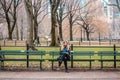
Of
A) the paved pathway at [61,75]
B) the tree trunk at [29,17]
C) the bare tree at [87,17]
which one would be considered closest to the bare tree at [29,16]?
the tree trunk at [29,17]

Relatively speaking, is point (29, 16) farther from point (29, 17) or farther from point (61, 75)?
point (61, 75)

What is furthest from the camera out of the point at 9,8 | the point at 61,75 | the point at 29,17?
the point at 9,8

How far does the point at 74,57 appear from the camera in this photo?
20.6m

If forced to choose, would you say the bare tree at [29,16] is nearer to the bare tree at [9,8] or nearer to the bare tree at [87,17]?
the bare tree at [9,8]

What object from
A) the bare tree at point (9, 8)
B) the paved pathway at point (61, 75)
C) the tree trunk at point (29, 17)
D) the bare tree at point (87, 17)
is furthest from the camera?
the bare tree at point (87, 17)

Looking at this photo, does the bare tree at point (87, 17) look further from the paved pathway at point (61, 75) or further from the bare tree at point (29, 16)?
the paved pathway at point (61, 75)

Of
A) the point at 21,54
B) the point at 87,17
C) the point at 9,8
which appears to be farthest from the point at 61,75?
the point at 87,17

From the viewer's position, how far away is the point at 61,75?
56.1ft

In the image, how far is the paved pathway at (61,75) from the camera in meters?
16.0

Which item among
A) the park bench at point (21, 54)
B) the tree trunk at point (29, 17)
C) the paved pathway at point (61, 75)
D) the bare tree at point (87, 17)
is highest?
the bare tree at point (87, 17)

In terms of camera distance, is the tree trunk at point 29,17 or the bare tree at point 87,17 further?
the bare tree at point 87,17

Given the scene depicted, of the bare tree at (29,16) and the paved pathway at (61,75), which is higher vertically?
the bare tree at (29,16)

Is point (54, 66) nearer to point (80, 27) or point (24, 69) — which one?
point (24, 69)

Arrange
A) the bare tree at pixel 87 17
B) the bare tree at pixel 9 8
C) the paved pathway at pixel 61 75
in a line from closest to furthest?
the paved pathway at pixel 61 75 → the bare tree at pixel 9 8 → the bare tree at pixel 87 17
